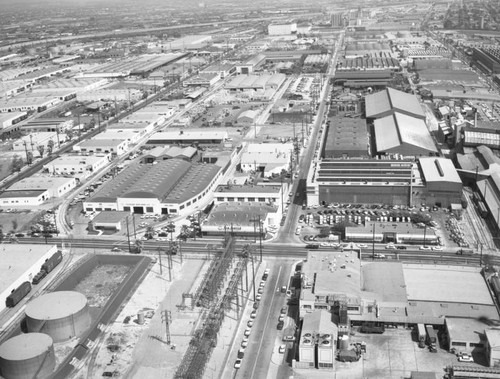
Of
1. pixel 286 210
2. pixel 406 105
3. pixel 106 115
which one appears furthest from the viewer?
pixel 106 115

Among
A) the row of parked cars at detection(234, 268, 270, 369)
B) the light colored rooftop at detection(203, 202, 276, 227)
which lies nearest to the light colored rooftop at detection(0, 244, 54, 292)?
the light colored rooftop at detection(203, 202, 276, 227)

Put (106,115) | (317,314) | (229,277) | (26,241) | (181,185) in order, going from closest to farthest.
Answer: (317,314), (229,277), (26,241), (181,185), (106,115)

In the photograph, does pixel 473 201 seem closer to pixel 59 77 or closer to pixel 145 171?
pixel 145 171

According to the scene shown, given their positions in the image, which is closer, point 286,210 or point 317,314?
point 317,314

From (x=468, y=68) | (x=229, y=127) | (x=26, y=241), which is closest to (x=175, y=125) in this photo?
(x=229, y=127)

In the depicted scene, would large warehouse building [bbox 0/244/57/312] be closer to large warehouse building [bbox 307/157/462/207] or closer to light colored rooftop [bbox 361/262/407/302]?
light colored rooftop [bbox 361/262/407/302]

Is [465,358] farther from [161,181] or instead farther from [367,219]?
[161,181]
